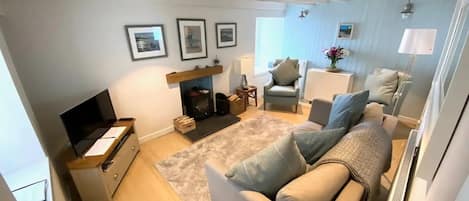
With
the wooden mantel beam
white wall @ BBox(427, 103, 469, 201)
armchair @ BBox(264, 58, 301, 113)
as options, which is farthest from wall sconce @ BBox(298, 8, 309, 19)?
white wall @ BBox(427, 103, 469, 201)

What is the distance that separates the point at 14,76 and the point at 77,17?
97 cm

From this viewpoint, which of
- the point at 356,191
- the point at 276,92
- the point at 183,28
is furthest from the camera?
the point at 276,92

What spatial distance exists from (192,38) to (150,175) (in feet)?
6.89

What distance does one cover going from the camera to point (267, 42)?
16.1ft

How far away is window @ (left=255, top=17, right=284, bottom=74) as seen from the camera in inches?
185

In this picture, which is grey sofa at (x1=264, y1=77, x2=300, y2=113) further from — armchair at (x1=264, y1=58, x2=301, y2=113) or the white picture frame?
the white picture frame

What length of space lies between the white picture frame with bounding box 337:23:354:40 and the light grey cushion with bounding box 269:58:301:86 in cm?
99

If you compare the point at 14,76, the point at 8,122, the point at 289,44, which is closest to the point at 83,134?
the point at 8,122

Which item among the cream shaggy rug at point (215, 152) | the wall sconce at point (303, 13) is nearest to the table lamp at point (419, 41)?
the cream shaggy rug at point (215, 152)

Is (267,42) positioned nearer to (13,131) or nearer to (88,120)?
(88,120)

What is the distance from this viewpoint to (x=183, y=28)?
3021 millimetres

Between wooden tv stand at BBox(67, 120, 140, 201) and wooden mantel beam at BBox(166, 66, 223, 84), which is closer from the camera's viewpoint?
wooden tv stand at BBox(67, 120, 140, 201)

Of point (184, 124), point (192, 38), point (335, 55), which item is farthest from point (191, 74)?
point (335, 55)

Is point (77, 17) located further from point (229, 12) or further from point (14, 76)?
point (229, 12)
